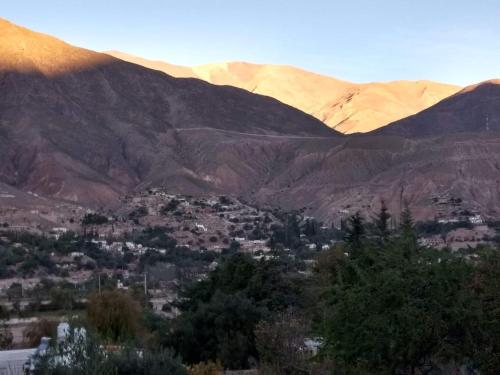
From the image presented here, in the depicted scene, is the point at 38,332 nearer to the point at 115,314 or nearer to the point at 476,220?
the point at 115,314

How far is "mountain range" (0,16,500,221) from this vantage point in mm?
97812

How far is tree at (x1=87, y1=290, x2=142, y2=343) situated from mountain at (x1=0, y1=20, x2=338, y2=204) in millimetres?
59999

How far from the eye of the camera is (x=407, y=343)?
16.3m

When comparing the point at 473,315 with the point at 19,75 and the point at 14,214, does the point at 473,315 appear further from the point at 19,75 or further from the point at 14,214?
the point at 19,75

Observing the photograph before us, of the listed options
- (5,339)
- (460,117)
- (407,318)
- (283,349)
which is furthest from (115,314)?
(460,117)

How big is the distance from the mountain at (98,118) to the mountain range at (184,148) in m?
0.19

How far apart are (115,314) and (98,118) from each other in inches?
3423

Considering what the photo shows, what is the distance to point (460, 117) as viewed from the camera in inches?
6147

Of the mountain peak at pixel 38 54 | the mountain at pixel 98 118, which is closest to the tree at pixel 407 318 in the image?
the mountain at pixel 98 118

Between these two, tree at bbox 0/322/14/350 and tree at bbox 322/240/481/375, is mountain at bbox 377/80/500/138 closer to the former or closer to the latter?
tree at bbox 0/322/14/350

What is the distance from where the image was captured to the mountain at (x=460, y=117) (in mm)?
148875

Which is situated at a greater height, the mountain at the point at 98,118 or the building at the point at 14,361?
the mountain at the point at 98,118

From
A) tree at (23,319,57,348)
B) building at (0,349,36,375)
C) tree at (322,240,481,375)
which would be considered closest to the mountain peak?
tree at (23,319,57,348)

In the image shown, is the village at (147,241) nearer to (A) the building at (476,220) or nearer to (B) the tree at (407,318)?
(A) the building at (476,220)
